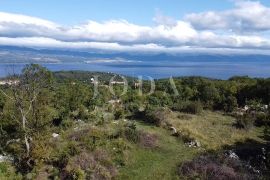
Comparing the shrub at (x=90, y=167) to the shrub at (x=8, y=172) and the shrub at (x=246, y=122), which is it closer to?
the shrub at (x=8, y=172)

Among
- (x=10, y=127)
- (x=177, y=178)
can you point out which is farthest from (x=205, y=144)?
(x=10, y=127)

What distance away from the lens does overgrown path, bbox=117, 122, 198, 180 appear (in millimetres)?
22969

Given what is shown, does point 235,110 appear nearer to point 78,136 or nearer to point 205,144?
point 205,144

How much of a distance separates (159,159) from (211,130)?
8.97 meters

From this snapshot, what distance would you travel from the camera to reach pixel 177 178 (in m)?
22.3

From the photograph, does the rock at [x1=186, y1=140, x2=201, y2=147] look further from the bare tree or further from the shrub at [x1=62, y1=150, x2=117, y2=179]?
the bare tree

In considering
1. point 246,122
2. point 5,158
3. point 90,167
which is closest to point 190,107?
point 246,122

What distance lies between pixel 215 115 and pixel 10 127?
806 inches

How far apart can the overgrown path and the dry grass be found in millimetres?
1839

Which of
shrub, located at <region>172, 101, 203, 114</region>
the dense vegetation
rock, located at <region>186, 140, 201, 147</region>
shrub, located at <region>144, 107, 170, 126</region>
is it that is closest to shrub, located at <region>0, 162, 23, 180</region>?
the dense vegetation

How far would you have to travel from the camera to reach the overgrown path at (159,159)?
2297 cm

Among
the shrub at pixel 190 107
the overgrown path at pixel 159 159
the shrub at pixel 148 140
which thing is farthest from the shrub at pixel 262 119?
the shrub at pixel 148 140

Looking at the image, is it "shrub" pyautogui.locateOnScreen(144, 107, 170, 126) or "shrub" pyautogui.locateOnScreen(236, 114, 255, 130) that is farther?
"shrub" pyautogui.locateOnScreen(236, 114, 255, 130)

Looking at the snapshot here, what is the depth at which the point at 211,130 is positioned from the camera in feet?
108
